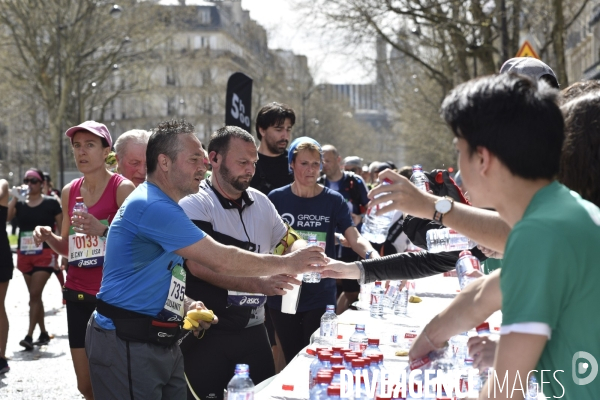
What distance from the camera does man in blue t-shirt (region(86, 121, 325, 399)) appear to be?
4.11 m

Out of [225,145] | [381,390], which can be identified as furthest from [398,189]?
[225,145]

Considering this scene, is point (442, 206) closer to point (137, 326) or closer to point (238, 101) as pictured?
point (137, 326)

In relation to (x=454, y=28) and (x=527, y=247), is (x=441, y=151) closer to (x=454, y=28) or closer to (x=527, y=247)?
(x=454, y=28)

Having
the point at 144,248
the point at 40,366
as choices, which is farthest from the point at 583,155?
the point at 40,366

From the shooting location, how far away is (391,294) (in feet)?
21.0

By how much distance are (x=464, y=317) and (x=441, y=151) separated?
196ft

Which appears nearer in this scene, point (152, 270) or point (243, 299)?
point (152, 270)

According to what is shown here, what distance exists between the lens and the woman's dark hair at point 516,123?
2.09 metres

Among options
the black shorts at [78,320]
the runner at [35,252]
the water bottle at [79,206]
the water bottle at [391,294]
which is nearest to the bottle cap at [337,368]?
the water bottle at [79,206]

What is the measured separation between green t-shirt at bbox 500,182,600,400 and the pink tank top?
4148 mm

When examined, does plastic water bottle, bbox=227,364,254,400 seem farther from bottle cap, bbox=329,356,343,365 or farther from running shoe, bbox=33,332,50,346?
running shoe, bbox=33,332,50,346

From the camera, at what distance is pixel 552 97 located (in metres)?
2.15

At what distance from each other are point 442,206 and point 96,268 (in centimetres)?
349

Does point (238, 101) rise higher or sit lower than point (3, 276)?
higher
